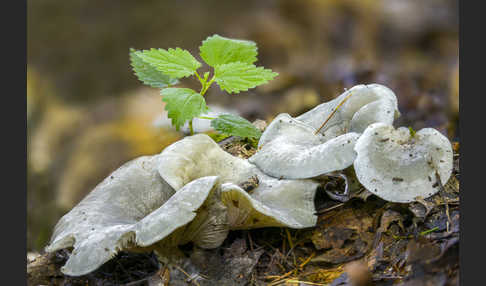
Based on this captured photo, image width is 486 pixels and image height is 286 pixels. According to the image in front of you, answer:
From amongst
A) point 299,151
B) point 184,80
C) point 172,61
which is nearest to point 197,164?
point 299,151

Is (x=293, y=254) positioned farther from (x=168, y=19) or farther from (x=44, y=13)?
(x=168, y=19)

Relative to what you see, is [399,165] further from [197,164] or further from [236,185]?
[197,164]

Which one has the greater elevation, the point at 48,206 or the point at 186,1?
the point at 186,1

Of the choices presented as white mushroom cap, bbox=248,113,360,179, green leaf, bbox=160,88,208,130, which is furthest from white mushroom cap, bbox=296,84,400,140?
green leaf, bbox=160,88,208,130

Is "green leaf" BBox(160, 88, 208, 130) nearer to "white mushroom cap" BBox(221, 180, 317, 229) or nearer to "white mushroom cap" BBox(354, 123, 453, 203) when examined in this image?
"white mushroom cap" BBox(221, 180, 317, 229)

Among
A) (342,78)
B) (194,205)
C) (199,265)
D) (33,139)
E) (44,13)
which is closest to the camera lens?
(194,205)

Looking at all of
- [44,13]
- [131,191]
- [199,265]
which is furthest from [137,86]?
[199,265]

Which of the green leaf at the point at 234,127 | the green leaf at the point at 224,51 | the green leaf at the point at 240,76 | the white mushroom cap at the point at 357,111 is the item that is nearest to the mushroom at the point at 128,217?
the green leaf at the point at 234,127

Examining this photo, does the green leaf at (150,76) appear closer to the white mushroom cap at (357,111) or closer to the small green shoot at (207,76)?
the small green shoot at (207,76)
